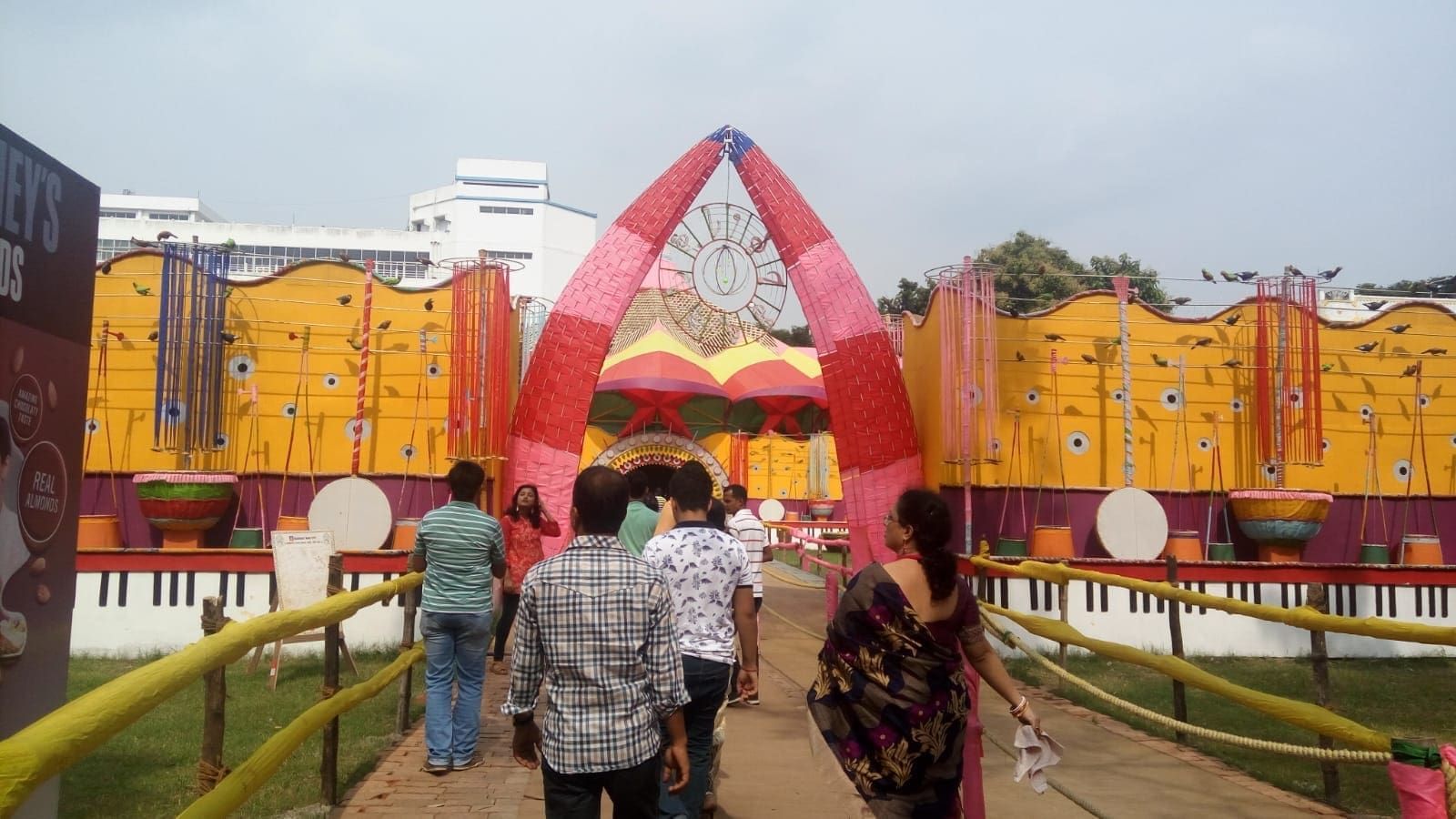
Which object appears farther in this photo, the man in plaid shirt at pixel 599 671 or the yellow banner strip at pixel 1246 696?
the yellow banner strip at pixel 1246 696

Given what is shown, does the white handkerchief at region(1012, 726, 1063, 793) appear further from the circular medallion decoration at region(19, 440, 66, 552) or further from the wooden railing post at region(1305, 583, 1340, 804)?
the circular medallion decoration at region(19, 440, 66, 552)

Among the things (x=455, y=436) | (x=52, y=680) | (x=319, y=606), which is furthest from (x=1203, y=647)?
(x=52, y=680)

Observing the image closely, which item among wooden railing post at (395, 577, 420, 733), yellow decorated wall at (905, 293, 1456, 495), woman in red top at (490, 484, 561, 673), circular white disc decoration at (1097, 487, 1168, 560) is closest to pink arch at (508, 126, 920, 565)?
yellow decorated wall at (905, 293, 1456, 495)

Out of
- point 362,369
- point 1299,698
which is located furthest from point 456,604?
point 1299,698

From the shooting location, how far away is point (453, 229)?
59.5m

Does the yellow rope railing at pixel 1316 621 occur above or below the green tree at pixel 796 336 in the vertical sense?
below

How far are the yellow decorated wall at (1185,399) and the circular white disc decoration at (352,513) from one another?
19.7 ft

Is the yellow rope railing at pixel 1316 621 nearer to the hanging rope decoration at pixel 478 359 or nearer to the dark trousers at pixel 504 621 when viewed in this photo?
the dark trousers at pixel 504 621

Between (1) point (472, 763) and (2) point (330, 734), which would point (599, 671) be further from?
(1) point (472, 763)

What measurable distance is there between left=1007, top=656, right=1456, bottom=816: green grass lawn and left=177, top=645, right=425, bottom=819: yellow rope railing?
4836 mm

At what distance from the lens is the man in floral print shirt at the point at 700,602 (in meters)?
4.05

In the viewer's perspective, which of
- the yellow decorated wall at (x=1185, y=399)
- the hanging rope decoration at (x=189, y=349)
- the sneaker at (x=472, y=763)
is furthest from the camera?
the yellow decorated wall at (x=1185, y=399)

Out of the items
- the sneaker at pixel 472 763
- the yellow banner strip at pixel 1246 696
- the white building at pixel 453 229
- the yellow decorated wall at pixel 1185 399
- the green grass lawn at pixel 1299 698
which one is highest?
the white building at pixel 453 229

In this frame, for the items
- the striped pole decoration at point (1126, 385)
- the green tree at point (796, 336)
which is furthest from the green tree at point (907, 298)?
the striped pole decoration at point (1126, 385)
